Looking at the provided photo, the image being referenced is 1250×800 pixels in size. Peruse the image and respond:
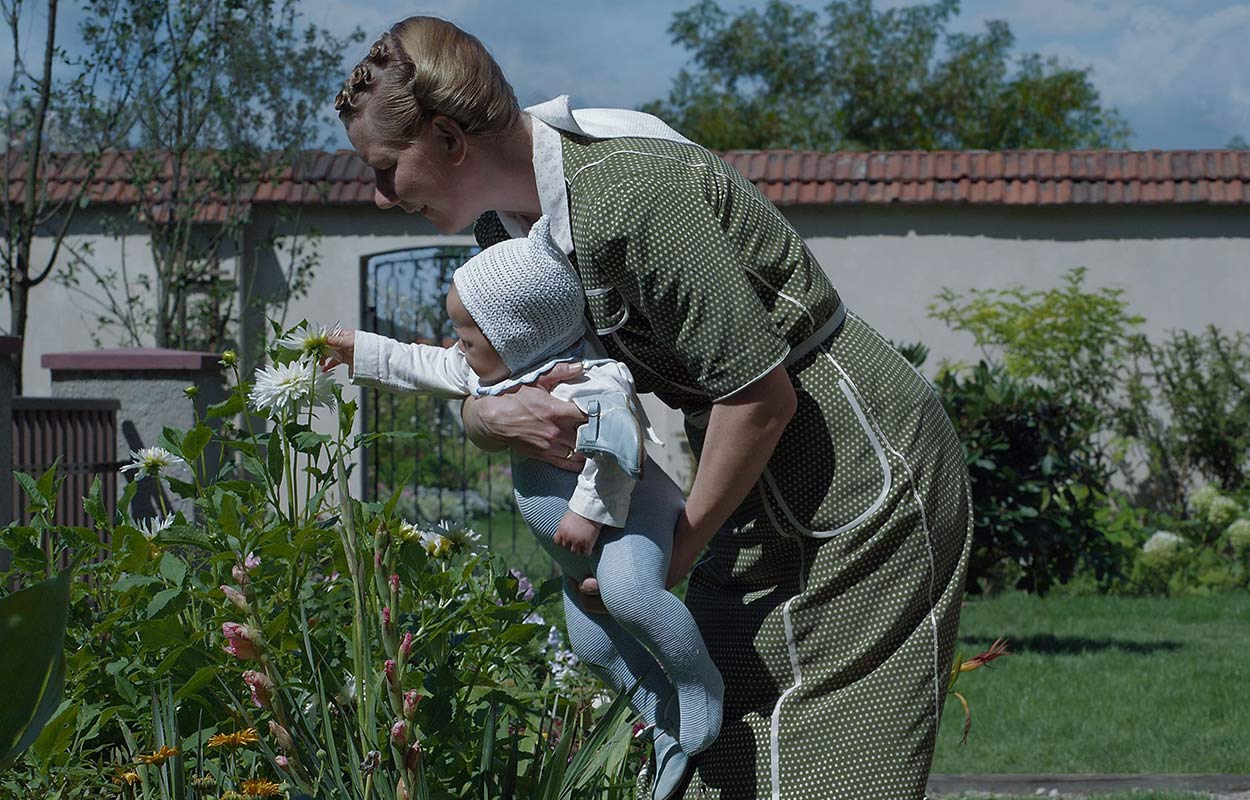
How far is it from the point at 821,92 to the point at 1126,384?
24.6m

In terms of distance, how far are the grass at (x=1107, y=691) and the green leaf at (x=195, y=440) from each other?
314 centimetres

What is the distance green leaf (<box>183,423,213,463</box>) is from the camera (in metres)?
2.20

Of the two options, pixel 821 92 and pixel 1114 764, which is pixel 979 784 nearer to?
pixel 1114 764

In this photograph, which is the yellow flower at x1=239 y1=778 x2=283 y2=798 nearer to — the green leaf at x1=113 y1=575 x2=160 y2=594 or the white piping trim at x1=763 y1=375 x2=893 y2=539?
the green leaf at x1=113 y1=575 x2=160 y2=594

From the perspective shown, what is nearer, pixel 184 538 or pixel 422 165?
pixel 422 165

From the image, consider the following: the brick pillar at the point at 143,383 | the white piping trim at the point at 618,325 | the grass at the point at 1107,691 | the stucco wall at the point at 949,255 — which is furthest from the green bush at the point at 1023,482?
the white piping trim at the point at 618,325

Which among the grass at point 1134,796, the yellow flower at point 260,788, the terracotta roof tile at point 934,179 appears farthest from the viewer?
the terracotta roof tile at point 934,179

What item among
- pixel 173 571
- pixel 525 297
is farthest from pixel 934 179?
pixel 525 297

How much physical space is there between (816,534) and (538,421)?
35 cm

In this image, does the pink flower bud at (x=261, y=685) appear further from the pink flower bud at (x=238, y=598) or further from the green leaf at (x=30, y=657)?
the green leaf at (x=30, y=657)

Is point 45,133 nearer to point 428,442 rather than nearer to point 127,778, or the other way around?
point 428,442

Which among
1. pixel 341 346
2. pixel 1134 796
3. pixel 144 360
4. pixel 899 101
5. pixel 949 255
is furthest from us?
pixel 899 101

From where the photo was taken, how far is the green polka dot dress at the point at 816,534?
1.58 meters

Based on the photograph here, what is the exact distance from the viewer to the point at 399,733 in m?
1.51
